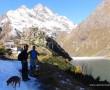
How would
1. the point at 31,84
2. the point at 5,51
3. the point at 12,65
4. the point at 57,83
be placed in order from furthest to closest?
the point at 5,51 → the point at 12,65 → the point at 57,83 → the point at 31,84

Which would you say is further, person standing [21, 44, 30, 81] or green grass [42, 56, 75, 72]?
green grass [42, 56, 75, 72]

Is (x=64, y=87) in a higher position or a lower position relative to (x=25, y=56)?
lower

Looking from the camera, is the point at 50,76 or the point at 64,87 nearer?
the point at 64,87

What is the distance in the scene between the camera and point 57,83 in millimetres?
29656

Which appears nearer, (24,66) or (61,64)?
(24,66)

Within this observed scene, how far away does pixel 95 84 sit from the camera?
37.2 m

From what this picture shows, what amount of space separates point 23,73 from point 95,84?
1075 cm

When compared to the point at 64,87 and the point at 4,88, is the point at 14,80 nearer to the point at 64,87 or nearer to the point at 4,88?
the point at 4,88

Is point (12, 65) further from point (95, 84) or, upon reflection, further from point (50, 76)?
point (95, 84)

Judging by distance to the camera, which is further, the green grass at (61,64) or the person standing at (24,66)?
the green grass at (61,64)

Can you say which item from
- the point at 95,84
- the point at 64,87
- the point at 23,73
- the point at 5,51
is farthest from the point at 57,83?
the point at 5,51

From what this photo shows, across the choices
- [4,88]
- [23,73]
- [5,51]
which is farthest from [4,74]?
[5,51]

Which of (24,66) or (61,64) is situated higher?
(61,64)

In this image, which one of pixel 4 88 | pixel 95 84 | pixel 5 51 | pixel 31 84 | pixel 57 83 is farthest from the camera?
pixel 5 51
